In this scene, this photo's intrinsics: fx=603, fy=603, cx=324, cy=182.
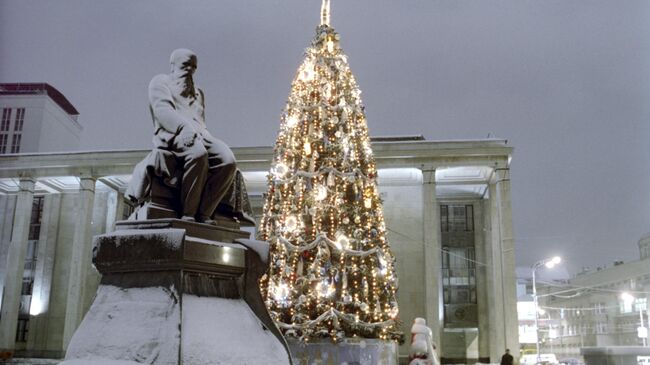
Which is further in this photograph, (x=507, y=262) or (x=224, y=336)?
(x=507, y=262)

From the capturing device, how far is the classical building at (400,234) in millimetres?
31766

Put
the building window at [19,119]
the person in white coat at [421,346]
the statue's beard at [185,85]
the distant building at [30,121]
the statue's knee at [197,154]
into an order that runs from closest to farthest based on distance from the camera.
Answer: the statue's knee at [197,154]
the statue's beard at [185,85]
the person in white coat at [421,346]
the distant building at [30,121]
the building window at [19,119]

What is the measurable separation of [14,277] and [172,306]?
34.4 metres

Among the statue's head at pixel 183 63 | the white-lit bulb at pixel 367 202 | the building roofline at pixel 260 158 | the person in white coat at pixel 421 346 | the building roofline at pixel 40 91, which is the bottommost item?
the person in white coat at pixel 421 346

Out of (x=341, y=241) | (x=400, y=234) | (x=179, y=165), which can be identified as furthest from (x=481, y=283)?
(x=179, y=165)

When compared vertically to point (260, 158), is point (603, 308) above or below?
below

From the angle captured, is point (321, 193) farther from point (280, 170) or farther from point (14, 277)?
point (14, 277)

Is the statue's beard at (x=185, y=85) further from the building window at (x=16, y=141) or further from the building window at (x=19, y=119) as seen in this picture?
the building window at (x=19, y=119)

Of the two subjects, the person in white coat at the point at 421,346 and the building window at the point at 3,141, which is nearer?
the person in white coat at the point at 421,346

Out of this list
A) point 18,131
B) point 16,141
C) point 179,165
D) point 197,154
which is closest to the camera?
point 197,154

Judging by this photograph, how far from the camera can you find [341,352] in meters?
13.3

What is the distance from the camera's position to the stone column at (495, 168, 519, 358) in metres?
29.1

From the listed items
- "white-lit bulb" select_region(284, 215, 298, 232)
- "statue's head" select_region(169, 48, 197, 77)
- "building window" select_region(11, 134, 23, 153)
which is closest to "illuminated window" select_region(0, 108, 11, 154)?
"building window" select_region(11, 134, 23, 153)

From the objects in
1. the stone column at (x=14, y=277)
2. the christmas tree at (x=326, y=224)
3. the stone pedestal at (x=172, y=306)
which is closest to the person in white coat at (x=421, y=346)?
the christmas tree at (x=326, y=224)
